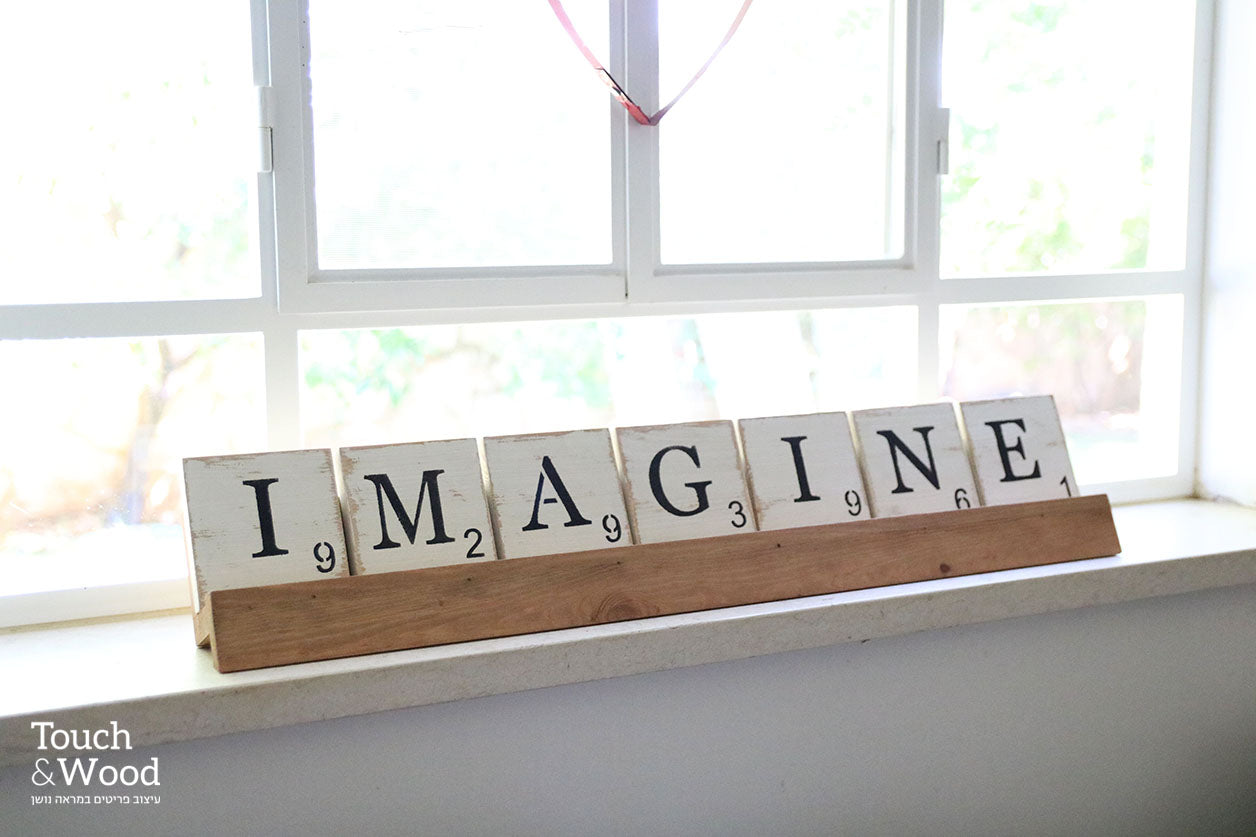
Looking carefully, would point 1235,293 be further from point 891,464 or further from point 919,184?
point 891,464

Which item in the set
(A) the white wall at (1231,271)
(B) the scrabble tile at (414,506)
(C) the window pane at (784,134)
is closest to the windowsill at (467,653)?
(B) the scrabble tile at (414,506)

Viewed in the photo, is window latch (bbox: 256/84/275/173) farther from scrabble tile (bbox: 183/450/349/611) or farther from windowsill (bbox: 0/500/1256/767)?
windowsill (bbox: 0/500/1256/767)

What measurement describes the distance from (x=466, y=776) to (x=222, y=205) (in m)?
0.83

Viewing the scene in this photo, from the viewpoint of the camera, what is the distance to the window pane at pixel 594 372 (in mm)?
1640

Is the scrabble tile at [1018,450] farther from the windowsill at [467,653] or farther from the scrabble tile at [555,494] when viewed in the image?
the scrabble tile at [555,494]

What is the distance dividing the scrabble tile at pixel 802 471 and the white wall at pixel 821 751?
0.19 meters

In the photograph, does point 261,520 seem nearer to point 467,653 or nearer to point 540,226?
point 467,653

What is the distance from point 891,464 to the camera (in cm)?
164

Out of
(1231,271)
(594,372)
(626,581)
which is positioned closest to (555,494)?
(626,581)

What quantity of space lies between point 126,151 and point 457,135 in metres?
0.44

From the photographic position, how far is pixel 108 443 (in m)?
1.51

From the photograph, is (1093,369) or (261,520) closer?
(261,520)

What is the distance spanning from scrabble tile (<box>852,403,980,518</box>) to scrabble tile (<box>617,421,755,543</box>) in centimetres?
21

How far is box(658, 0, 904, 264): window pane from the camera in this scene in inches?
67.2
